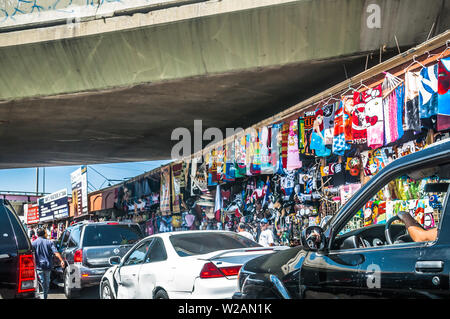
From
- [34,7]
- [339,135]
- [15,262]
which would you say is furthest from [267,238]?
[34,7]

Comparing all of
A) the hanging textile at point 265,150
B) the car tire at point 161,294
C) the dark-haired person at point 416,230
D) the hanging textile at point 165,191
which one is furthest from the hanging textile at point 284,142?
the dark-haired person at point 416,230

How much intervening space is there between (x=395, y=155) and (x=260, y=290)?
211 inches

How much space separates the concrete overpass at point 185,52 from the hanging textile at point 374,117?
99.4 inches

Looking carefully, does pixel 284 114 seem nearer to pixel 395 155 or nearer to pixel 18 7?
pixel 395 155

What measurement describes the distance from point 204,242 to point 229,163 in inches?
227

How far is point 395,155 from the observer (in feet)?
27.4

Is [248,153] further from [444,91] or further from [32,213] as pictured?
[32,213]

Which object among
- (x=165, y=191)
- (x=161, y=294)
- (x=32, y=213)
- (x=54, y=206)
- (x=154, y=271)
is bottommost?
(x=161, y=294)

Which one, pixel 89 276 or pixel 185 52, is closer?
pixel 89 276

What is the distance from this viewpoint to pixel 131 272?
25.3 feet

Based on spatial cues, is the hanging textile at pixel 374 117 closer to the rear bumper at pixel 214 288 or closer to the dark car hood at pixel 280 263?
the rear bumper at pixel 214 288

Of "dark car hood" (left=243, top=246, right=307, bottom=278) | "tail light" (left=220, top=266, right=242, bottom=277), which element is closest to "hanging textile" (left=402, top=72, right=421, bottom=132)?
"tail light" (left=220, top=266, right=242, bottom=277)

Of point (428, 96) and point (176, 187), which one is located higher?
point (428, 96)

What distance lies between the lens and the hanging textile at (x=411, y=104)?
294 inches
